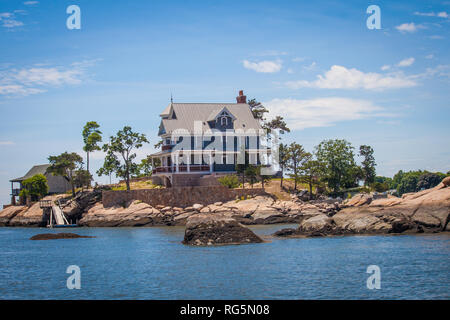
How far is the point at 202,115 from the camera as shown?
7656 cm

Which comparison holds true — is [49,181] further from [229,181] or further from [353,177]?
[353,177]

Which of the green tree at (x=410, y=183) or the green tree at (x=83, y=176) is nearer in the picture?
the green tree at (x=83, y=176)

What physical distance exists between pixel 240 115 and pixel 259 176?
34.3 ft

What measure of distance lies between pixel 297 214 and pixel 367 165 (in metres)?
26.2

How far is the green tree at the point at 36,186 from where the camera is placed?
84875 mm

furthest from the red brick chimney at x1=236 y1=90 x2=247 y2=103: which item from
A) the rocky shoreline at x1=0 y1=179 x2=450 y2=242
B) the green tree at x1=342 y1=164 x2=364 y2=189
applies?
the rocky shoreline at x1=0 y1=179 x2=450 y2=242

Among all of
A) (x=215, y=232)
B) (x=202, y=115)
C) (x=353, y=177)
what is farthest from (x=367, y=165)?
(x=215, y=232)

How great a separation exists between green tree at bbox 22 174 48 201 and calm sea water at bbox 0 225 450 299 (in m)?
44.7

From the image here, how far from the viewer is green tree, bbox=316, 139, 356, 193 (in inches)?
2847

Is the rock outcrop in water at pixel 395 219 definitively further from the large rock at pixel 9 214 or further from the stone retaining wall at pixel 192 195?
the large rock at pixel 9 214

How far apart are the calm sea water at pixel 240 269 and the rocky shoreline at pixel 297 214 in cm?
259

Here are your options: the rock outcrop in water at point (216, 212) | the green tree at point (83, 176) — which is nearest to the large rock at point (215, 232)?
the rock outcrop in water at point (216, 212)
